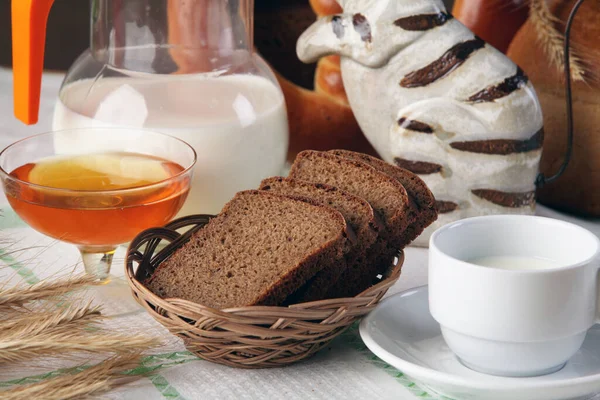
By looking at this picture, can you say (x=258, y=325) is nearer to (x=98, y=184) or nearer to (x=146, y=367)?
(x=146, y=367)

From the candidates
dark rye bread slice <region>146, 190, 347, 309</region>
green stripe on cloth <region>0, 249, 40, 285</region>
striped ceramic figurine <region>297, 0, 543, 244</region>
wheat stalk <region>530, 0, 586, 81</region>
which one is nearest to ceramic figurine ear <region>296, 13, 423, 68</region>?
striped ceramic figurine <region>297, 0, 543, 244</region>

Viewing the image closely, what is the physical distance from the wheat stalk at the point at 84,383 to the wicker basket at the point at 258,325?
0.05 meters

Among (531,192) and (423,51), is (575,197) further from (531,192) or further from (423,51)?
(423,51)

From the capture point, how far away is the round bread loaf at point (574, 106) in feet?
3.55

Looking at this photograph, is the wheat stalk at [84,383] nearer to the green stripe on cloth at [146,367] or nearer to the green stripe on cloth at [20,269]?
the green stripe on cloth at [146,367]

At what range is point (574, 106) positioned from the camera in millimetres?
1108

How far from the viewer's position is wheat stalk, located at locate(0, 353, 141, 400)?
645 millimetres

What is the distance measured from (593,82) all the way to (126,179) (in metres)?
0.60

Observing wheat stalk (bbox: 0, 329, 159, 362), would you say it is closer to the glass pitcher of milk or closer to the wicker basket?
the wicker basket

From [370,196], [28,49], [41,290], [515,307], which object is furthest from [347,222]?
[28,49]

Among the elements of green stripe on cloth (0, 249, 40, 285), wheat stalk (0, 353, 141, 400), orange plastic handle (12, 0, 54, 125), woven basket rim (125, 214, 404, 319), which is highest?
orange plastic handle (12, 0, 54, 125)

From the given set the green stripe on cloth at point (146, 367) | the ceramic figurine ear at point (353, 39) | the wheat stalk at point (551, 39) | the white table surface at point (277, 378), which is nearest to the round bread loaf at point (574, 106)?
the wheat stalk at point (551, 39)

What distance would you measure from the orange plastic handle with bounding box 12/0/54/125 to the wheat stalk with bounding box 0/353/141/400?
0.36 meters

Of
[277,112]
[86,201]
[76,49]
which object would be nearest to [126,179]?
[86,201]
